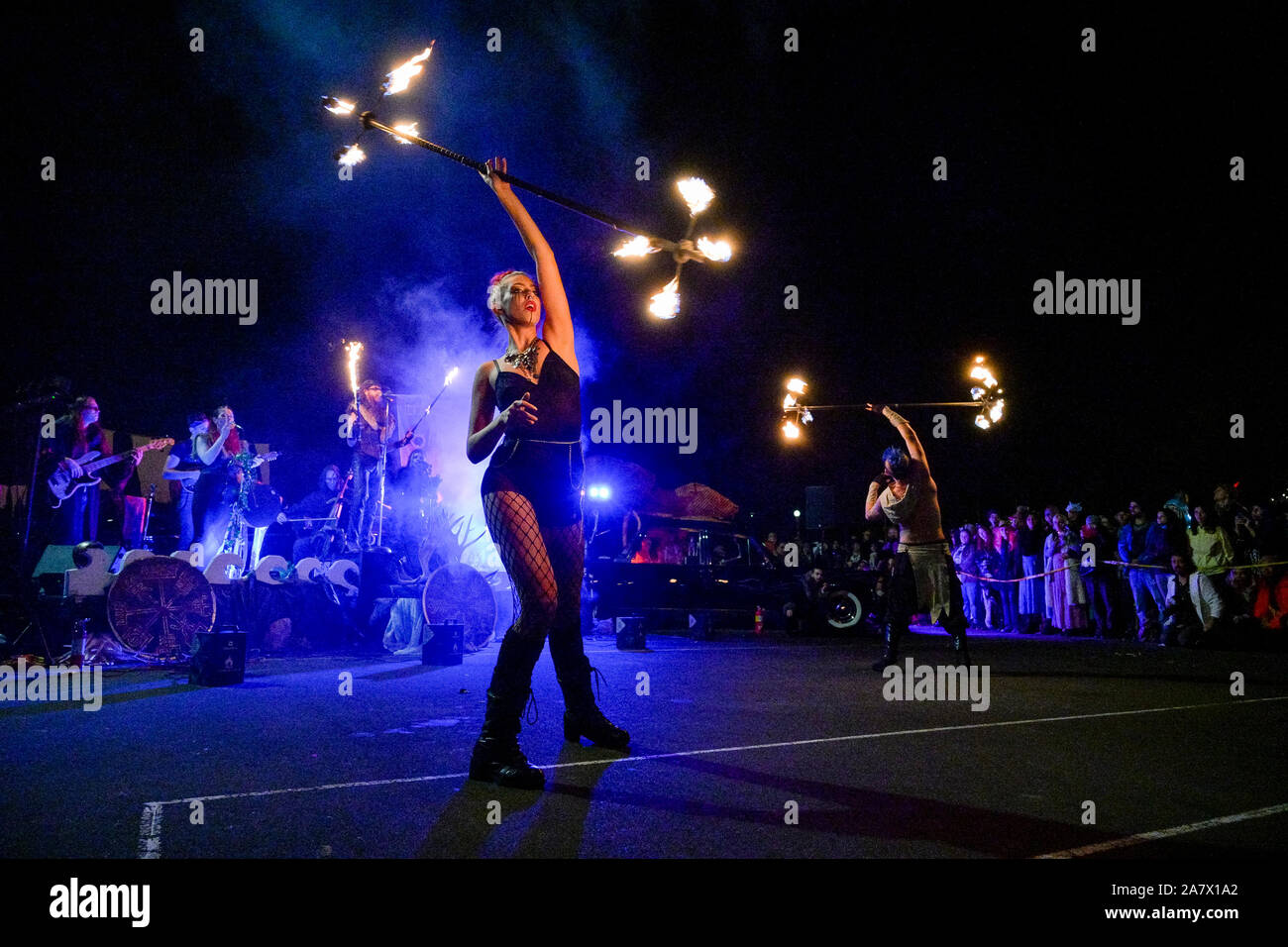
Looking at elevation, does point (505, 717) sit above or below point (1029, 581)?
above

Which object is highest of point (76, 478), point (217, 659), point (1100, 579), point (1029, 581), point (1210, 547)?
point (76, 478)

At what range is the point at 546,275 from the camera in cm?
382

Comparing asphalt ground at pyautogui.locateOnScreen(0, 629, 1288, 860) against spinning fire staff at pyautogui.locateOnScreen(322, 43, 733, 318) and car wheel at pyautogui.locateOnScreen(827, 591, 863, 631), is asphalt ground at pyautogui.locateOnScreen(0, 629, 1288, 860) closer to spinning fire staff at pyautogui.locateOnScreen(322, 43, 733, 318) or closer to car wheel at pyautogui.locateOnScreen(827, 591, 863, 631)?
spinning fire staff at pyautogui.locateOnScreen(322, 43, 733, 318)

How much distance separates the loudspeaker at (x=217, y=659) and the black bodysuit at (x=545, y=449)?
4.46 m

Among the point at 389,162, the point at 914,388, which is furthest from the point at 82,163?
the point at 914,388

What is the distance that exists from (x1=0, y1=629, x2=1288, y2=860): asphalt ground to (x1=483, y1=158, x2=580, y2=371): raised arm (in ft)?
6.43

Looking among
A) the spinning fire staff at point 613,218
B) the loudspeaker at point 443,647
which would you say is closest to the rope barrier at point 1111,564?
the loudspeaker at point 443,647

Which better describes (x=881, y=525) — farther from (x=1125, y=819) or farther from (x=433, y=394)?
(x=1125, y=819)

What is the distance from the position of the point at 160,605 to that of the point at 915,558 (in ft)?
24.8

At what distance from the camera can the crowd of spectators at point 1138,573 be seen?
11.5 meters

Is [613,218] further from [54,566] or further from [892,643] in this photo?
[54,566]

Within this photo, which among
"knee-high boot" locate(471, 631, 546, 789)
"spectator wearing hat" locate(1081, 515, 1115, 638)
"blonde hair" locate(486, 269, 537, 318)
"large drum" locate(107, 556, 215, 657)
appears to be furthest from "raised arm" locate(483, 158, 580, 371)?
"spectator wearing hat" locate(1081, 515, 1115, 638)

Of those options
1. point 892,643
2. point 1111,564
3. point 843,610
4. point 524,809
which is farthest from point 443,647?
point 1111,564
